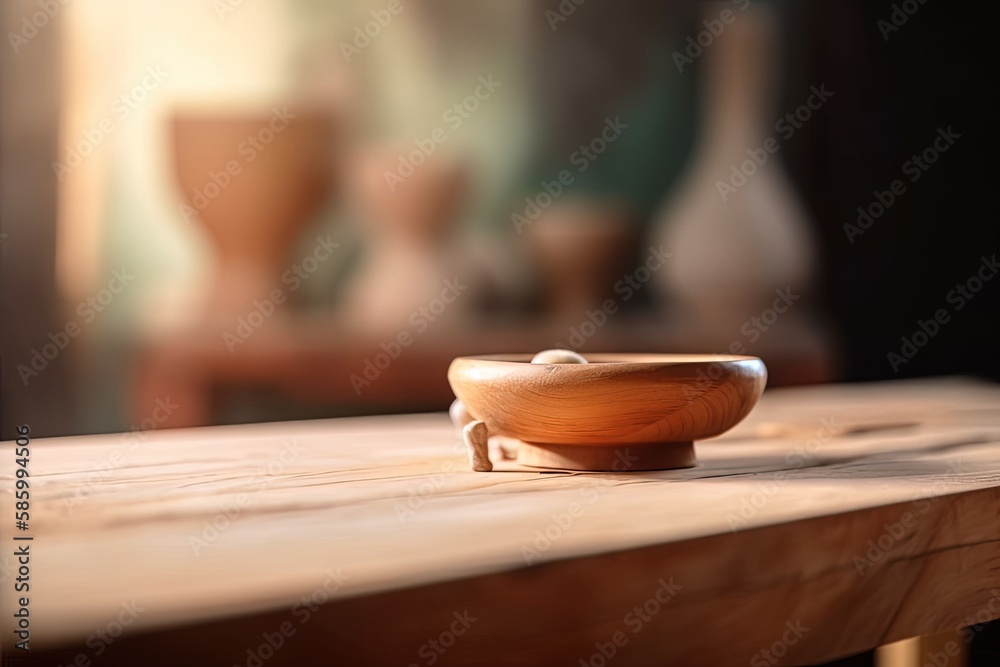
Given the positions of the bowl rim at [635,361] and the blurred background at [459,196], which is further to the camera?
the blurred background at [459,196]

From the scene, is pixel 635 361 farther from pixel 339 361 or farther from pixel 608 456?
pixel 339 361

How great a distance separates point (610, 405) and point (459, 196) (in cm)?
131

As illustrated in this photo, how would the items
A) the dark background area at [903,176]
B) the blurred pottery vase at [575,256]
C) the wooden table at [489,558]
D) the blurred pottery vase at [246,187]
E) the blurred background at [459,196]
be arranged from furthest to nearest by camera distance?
1. the dark background area at [903,176]
2. the blurred pottery vase at [575,256]
3. the blurred background at [459,196]
4. the blurred pottery vase at [246,187]
5. the wooden table at [489,558]

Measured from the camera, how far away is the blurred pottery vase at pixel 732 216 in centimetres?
194

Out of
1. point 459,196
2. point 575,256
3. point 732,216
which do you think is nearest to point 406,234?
point 459,196

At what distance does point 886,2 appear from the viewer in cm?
254

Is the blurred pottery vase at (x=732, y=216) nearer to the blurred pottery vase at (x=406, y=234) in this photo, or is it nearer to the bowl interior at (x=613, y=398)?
the blurred pottery vase at (x=406, y=234)

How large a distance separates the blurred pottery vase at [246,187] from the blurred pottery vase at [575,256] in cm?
47

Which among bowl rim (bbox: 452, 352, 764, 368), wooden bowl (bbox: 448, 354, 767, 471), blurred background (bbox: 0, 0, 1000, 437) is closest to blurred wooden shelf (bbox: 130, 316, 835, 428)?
blurred background (bbox: 0, 0, 1000, 437)

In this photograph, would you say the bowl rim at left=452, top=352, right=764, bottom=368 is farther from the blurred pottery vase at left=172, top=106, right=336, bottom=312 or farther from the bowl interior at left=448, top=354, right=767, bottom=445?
the blurred pottery vase at left=172, top=106, right=336, bottom=312

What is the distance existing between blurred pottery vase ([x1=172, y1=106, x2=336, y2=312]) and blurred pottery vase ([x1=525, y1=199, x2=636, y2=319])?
1.54 ft

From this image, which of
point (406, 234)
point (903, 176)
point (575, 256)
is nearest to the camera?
point (406, 234)

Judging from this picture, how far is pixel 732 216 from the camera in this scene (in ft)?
6.42

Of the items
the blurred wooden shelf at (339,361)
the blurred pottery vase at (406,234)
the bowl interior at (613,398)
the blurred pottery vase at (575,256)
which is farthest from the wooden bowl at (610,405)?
the blurred pottery vase at (575,256)
